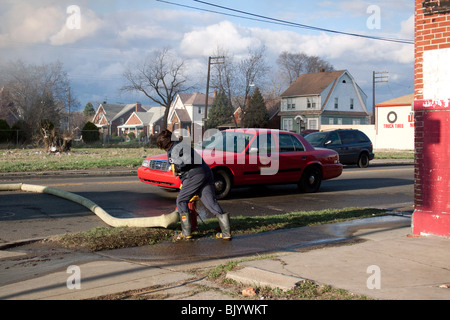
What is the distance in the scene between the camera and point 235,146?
1253cm

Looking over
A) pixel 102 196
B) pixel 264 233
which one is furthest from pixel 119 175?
pixel 264 233

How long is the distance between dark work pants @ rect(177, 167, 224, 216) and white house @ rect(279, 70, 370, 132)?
57.8 metres

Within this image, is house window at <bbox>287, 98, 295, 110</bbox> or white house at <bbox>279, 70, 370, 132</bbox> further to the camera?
house window at <bbox>287, 98, 295, 110</bbox>

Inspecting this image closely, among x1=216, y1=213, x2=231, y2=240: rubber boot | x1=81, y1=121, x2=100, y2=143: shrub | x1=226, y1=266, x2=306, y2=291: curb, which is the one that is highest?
x1=81, y1=121, x2=100, y2=143: shrub

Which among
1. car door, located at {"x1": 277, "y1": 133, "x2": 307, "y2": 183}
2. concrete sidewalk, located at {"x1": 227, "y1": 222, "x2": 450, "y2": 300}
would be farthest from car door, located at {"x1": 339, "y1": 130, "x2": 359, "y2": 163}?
concrete sidewalk, located at {"x1": 227, "y1": 222, "x2": 450, "y2": 300}

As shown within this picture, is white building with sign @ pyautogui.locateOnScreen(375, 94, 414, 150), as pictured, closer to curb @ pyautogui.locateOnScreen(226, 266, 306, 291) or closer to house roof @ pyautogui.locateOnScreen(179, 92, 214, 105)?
house roof @ pyautogui.locateOnScreen(179, 92, 214, 105)

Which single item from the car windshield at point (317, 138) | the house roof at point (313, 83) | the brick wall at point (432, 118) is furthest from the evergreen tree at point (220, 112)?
the brick wall at point (432, 118)

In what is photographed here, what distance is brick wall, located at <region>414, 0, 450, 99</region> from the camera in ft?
25.9

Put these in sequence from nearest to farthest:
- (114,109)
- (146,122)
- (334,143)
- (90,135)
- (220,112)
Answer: (334,143)
(90,135)
(220,112)
(146,122)
(114,109)

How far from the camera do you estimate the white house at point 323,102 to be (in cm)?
6662

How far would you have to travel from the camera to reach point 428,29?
26.4 feet

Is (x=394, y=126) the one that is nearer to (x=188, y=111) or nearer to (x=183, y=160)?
(x=183, y=160)

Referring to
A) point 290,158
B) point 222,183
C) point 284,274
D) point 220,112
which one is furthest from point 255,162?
point 220,112

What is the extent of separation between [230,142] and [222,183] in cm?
117
